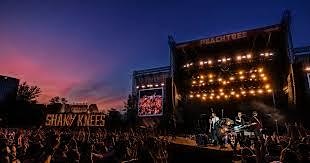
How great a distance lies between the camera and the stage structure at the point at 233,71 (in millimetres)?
21703

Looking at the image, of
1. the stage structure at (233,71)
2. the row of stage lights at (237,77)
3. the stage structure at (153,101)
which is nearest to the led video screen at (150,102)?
the stage structure at (153,101)

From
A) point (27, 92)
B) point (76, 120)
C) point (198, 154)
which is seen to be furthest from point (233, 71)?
point (27, 92)

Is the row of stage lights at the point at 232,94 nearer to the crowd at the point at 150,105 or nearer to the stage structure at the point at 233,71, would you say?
the stage structure at the point at 233,71

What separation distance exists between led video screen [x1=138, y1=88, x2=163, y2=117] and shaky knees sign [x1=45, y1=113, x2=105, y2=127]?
1153 cm

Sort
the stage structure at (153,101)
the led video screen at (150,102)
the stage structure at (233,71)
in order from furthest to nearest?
the led video screen at (150,102) → the stage structure at (153,101) → the stage structure at (233,71)

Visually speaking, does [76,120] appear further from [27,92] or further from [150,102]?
[27,92]

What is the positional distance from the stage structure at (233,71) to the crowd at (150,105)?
4148mm

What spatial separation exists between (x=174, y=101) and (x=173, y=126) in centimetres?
251

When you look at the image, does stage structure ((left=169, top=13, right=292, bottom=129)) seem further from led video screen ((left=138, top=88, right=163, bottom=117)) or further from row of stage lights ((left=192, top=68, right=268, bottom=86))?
led video screen ((left=138, top=88, right=163, bottom=117))

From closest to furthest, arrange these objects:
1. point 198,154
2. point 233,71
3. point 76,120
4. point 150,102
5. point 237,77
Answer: point 198,154, point 76,120, point 237,77, point 233,71, point 150,102

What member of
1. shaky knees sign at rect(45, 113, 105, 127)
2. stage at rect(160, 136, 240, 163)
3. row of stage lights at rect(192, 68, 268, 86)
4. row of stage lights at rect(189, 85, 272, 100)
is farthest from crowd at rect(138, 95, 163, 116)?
stage at rect(160, 136, 240, 163)

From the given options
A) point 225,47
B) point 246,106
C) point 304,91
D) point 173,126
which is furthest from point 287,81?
point 173,126

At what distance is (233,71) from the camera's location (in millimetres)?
22734

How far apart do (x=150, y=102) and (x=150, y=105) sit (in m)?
0.41
